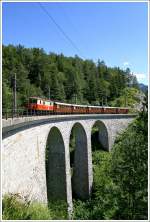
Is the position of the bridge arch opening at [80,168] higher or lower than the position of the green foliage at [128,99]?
lower

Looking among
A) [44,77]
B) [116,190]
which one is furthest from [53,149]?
[44,77]

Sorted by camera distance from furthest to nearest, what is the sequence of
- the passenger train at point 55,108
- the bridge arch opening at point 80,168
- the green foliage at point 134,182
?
1. the bridge arch opening at point 80,168
2. the passenger train at point 55,108
3. the green foliage at point 134,182

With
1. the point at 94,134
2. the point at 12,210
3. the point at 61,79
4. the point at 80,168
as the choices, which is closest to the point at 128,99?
the point at 61,79

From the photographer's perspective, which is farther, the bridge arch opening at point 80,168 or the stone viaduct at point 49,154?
the bridge arch opening at point 80,168

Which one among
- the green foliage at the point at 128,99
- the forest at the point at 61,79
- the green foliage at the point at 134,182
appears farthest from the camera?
the green foliage at the point at 128,99

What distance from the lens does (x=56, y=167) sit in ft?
97.7

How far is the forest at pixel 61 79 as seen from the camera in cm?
7238

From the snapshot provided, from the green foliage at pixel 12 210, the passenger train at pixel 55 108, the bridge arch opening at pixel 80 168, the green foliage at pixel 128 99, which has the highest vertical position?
the green foliage at pixel 128 99

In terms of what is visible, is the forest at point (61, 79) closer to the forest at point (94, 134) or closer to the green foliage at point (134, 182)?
the forest at point (94, 134)

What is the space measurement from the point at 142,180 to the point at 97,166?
2490 centimetres

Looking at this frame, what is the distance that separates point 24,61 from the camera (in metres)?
82.4

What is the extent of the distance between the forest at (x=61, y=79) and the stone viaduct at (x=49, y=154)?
2409 centimetres

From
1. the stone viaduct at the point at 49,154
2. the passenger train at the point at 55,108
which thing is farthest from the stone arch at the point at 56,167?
the passenger train at the point at 55,108

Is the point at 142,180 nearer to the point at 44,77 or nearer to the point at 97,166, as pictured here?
the point at 97,166
